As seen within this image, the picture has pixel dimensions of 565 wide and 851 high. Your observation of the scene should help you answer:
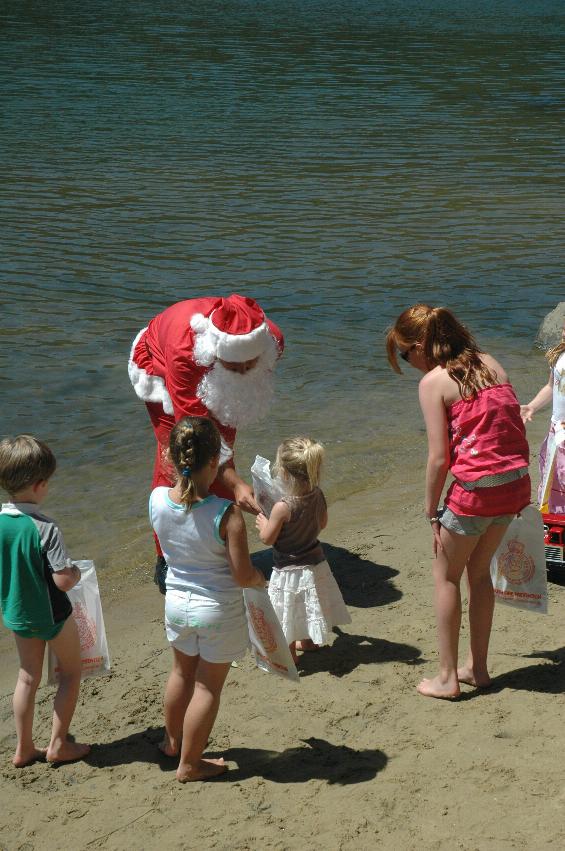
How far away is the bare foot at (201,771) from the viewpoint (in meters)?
3.74

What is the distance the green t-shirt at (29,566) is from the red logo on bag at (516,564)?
1775mm

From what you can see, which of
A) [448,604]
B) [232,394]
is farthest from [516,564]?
[232,394]

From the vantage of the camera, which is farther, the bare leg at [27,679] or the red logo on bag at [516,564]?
the red logo on bag at [516,564]

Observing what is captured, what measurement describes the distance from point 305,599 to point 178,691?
35.8 inches

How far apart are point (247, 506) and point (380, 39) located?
27.3 m

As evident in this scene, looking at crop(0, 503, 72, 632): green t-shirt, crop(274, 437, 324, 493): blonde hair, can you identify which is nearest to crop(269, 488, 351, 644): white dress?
crop(274, 437, 324, 493): blonde hair

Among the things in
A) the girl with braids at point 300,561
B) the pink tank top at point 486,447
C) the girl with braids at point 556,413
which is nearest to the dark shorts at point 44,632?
the girl with braids at point 300,561

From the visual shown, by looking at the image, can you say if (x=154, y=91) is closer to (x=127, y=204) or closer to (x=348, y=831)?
(x=127, y=204)

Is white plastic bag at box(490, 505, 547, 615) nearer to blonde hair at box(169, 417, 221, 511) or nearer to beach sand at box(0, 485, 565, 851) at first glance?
beach sand at box(0, 485, 565, 851)

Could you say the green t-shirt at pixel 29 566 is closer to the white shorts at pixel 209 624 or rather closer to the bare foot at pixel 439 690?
the white shorts at pixel 209 624

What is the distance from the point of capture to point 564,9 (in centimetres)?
3966

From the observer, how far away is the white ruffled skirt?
14.7 ft

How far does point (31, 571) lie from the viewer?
145 inches

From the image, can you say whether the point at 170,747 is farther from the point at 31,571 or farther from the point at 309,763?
the point at 31,571
